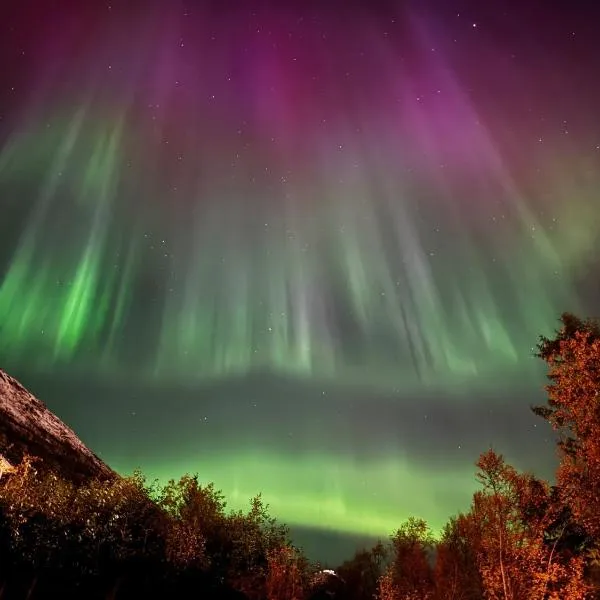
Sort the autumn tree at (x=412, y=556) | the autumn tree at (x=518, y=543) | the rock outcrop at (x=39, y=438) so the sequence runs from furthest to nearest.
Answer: the autumn tree at (x=412, y=556) → the rock outcrop at (x=39, y=438) → the autumn tree at (x=518, y=543)

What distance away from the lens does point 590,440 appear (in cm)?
3638

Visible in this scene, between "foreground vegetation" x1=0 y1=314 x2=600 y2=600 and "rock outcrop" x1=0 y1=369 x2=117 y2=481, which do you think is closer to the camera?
"foreground vegetation" x1=0 y1=314 x2=600 y2=600

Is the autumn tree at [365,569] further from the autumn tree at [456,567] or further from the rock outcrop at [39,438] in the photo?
the rock outcrop at [39,438]

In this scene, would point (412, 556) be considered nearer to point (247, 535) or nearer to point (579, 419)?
point (247, 535)

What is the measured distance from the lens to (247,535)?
2263 inches

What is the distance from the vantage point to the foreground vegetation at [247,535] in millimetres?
36062

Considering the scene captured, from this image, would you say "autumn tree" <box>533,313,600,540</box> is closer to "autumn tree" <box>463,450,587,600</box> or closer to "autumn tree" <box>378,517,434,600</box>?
"autumn tree" <box>463,450,587,600</box>

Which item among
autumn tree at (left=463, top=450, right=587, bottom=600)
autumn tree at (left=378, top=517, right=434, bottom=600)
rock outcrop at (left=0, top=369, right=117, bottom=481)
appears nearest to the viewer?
autumn tree at (left=463, top=450, right=587, bottom=600)

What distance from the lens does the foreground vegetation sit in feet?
118

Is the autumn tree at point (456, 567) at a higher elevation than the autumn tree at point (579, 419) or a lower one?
lower

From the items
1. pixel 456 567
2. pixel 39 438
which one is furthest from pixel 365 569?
pixel 39 438

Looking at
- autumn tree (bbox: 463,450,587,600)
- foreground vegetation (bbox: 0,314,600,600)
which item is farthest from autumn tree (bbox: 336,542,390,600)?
autumn tree (bbox: 463,450,587,600)

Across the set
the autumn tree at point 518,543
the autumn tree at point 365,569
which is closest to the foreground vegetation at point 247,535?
the autumn tree at point 518,543

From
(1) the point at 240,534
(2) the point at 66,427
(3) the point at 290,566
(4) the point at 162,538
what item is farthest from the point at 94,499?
(2) the point at 66,427
